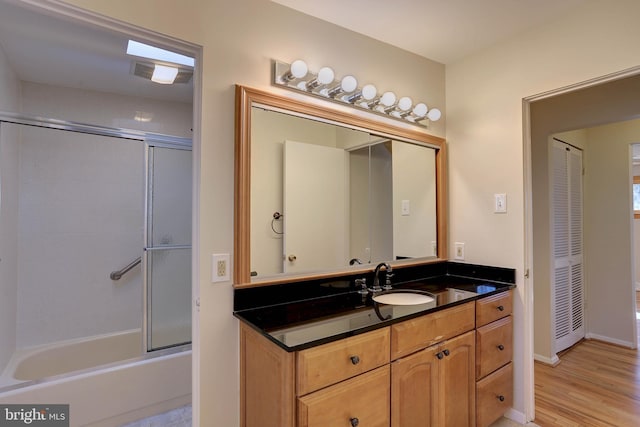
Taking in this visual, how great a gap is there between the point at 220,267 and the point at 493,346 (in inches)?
62.9

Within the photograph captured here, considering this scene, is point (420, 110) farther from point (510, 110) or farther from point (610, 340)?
point (610, 340)

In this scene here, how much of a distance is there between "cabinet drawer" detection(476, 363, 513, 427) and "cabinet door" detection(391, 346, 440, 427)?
1.36ft

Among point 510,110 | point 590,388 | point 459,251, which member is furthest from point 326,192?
point 590,388

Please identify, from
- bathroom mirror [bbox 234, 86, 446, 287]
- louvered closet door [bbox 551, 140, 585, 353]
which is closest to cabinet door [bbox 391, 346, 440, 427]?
bathroom mirror [bbox 234, 86, 446, 287]

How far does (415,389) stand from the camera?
56.6 inches

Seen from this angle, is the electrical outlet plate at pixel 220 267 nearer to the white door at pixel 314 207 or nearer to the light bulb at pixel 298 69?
the white door at pixel 314 207

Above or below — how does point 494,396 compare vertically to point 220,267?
below

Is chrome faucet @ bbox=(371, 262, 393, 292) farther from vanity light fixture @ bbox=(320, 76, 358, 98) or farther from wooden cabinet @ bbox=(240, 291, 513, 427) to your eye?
vanity light fixture @ bbox=(320, 76, 358, 98)

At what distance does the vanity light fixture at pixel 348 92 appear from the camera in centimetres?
159

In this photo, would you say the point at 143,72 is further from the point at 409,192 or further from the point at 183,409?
the point at 183,409

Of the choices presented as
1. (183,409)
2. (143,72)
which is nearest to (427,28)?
(143,72)

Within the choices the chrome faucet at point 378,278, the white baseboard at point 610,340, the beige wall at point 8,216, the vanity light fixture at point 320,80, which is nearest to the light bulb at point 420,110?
the vanity light fixture at point 320,80

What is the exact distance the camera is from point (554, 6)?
171cm

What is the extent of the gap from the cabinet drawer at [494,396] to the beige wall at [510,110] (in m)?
0.08
